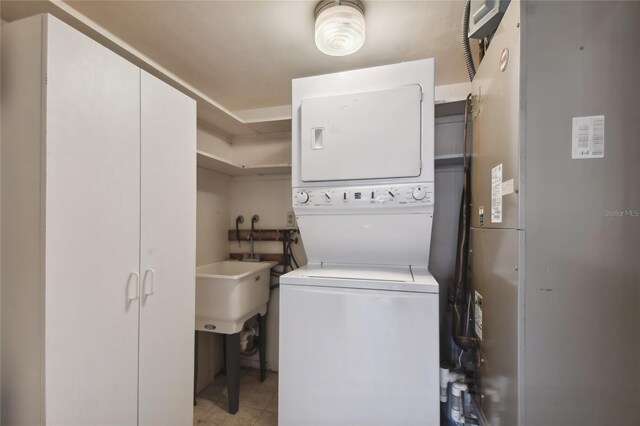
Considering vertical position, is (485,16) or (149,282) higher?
(485,16)

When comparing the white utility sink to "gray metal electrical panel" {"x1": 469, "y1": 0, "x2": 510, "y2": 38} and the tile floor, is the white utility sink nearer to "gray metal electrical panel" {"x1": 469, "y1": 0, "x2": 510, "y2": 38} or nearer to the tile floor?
the tile floor

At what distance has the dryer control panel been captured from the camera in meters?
1.44

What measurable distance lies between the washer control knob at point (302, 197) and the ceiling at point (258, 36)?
915 mm

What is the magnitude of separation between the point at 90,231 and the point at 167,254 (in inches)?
16.1

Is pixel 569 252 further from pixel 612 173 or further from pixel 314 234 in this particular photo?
pixel 314 234

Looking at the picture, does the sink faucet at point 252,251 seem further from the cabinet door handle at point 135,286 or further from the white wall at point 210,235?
the cabinet door handle at point 135,286

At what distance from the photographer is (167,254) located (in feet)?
4.51

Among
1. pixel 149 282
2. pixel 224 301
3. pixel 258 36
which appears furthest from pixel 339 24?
pixel 224 301

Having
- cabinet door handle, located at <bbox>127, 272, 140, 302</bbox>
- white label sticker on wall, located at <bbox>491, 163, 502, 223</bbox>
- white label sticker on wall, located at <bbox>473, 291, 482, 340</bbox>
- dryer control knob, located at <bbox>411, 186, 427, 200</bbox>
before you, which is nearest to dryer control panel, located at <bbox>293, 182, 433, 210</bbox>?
dryer control knob, located at <bbox>411, 186, 427, 200</bbox>

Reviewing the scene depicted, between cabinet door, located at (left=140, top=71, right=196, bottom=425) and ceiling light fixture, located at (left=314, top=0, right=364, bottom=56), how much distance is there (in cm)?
85

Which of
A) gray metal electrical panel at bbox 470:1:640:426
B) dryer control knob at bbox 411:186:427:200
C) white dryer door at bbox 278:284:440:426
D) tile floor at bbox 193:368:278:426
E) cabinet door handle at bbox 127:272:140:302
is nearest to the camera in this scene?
gray metal electrical panel at bbox 470:1:640:426

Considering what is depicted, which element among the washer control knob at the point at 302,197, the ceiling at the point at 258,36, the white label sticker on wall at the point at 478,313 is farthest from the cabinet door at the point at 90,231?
the white label sticker on wall at the point at 478,313

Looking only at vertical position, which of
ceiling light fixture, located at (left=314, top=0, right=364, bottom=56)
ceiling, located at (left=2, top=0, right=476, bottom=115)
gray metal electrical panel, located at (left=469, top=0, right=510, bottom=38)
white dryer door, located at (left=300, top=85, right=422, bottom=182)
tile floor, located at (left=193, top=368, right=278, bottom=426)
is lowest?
tile floor, located at (left=193, top=368, right=278, bottom=426)

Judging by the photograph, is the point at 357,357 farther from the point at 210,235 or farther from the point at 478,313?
the point at 210,235
